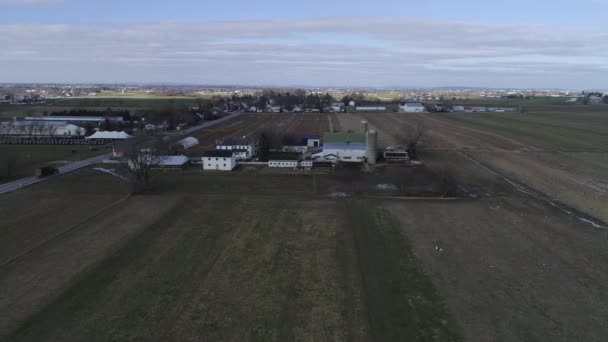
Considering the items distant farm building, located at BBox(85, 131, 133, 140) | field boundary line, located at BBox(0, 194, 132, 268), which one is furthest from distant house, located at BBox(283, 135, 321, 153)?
distant farm building, located at BBox(85, 131, 133, 140)

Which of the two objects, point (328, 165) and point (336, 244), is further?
point (328, 165)

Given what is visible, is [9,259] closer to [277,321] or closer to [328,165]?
[277,321]

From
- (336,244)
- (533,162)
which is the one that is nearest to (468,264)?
(336,244)

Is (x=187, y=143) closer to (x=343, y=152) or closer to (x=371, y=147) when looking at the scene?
(x=343, y=152)

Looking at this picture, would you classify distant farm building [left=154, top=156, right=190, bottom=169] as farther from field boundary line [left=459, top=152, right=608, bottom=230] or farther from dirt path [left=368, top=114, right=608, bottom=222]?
dirt path [left=368, top=114, right=608, bottom=222]

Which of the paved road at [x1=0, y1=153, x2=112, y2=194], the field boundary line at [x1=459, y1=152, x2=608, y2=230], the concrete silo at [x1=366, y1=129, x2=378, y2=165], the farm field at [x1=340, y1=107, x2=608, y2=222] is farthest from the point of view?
the concrete silo at [x1=366, y1=129, x2=378, y2=165]

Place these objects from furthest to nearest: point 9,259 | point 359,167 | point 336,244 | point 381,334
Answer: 1. point 359,167
2. point 336,244
3. point 9,259
4. point 381,334

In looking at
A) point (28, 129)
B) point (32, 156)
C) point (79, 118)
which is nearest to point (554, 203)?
point (32, 156)
